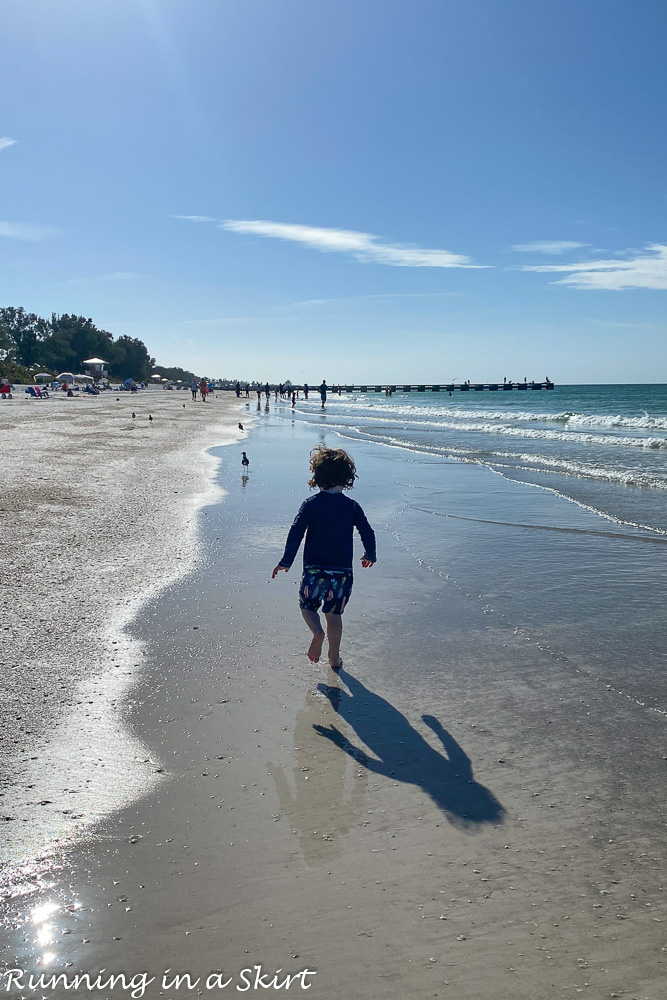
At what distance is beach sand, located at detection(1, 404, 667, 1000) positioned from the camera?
2490 mm

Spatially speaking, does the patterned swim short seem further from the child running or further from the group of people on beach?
the group of people on beach

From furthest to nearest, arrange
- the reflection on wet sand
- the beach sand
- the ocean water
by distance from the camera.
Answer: the ocean water < the reflection on wet sand < the beach sand

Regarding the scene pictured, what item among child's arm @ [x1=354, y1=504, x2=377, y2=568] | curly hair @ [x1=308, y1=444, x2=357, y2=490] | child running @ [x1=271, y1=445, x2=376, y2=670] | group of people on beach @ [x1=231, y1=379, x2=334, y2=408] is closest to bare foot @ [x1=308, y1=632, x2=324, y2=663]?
child running @ [x1=271, y1=445, x2=376, y2=670]

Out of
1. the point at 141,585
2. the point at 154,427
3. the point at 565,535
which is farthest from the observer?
the point at 154,427

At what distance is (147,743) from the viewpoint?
3.99m

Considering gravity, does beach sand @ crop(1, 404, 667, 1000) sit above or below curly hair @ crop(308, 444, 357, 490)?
below

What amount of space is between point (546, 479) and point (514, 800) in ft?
47.3

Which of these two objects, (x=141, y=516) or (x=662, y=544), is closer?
(x=662, y=544)

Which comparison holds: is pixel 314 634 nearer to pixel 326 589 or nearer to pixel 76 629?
pixel 326 589

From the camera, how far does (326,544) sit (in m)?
4.99

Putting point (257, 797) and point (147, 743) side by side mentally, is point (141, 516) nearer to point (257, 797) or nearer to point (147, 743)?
point (147, 743)

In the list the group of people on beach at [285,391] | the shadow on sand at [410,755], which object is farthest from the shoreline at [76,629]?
the group of people on beach at [285,391]

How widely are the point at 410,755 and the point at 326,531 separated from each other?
1.73 metres

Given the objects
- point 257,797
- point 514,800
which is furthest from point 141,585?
point 514,800
